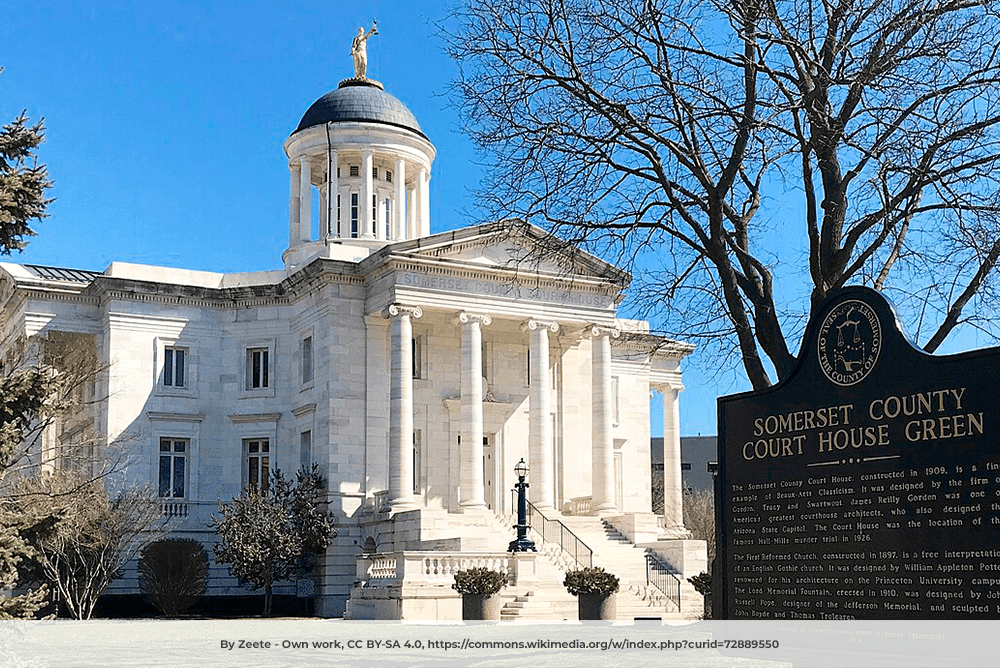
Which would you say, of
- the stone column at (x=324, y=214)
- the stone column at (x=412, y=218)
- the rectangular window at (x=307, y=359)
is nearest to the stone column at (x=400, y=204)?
the stone column at (x=412, y=218)

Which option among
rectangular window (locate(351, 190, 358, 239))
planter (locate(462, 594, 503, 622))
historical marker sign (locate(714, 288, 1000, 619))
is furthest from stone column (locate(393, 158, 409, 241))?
historical marker sign (locate(714, 288, 1000, 619))

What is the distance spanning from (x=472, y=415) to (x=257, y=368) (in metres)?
10.3

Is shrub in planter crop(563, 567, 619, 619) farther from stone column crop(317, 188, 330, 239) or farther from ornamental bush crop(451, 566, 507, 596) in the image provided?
stone column crop(317, 188, 330, 239)

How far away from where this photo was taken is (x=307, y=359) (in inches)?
1864

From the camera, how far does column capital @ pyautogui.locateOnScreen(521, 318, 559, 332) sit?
45.3 metres

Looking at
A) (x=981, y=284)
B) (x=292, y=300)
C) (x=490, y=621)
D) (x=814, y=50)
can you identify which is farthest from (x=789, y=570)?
(x=292, y=300)

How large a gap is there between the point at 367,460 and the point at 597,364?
9049 mm

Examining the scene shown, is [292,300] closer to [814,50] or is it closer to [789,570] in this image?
[814,50]

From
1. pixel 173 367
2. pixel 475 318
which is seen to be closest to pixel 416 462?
pixel 475 318

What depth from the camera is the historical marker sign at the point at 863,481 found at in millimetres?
9898

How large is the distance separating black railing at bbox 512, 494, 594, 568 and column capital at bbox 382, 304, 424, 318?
25.0ft

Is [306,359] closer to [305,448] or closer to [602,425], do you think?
[305,448]

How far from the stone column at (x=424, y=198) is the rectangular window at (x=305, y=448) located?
39.3 feet

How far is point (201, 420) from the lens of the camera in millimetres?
48125
